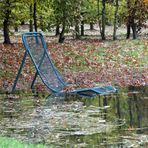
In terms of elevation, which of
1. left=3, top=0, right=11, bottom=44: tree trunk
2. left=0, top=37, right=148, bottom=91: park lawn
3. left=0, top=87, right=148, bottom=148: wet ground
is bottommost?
left=0, top=37, right=148, bottom=91: park lawn

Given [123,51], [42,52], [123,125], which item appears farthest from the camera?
[123,51]

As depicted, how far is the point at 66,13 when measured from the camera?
1286 inches

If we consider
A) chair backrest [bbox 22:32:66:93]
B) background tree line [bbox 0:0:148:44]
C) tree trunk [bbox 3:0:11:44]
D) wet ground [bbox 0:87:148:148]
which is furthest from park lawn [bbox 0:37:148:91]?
background tree line [bbox 0:0:148:44]

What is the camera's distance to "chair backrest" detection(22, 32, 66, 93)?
59.4 feet

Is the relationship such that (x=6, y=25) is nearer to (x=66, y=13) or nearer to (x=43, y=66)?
(x=66, y=13)

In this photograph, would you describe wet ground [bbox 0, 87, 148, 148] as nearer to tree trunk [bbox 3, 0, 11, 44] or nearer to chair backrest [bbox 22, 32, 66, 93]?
chair backrest [bbox 22, 32, 66, 93]

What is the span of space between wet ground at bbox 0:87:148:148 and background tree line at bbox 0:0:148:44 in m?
14.1

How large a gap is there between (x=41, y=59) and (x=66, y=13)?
1469 centimetres

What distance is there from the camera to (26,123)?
39.7ft

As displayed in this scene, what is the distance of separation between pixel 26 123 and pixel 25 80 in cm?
778

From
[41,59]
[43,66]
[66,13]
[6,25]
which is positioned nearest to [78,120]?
[41,59]

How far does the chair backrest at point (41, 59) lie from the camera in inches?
713

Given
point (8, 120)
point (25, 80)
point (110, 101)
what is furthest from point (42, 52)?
point (8, 120)

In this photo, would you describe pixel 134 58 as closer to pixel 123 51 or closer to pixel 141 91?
pixel 123 51
